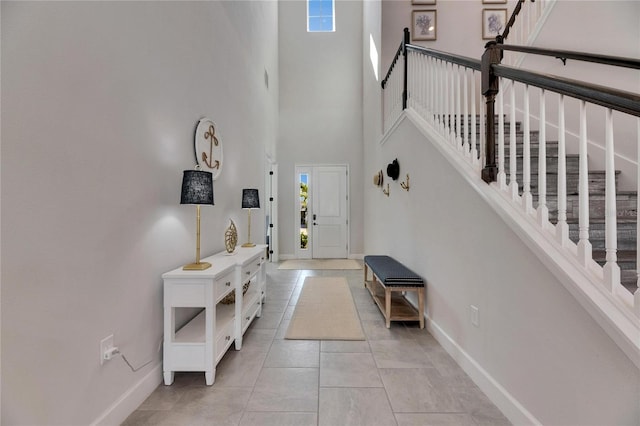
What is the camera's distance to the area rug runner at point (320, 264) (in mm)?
5484

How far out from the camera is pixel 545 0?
2908mm

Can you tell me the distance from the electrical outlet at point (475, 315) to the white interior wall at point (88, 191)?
211 centimetres

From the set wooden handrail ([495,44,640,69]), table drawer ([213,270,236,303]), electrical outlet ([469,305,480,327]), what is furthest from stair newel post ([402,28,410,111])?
table drawer ([213,270,236,303])

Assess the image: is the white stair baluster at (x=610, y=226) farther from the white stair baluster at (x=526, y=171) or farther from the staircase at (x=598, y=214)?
the staircase at (x=598, y=214)

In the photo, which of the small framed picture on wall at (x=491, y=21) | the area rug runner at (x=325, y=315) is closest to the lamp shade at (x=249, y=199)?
the area rug runner at (x=325, y=315)

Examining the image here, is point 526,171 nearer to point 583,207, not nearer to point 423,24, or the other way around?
point 583,207

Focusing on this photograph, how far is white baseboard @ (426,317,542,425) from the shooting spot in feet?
4.57

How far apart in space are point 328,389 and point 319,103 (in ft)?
20.1

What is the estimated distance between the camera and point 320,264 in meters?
5.78

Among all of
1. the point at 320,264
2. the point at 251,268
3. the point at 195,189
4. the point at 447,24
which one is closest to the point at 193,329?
the point at 251,268

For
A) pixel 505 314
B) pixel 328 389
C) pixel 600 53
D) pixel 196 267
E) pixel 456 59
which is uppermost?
pixel 600 53

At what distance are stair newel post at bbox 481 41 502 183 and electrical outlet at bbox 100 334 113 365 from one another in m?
2.33

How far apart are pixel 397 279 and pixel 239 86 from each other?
3.01 meters

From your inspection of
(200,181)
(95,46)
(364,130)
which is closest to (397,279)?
(200,181)
